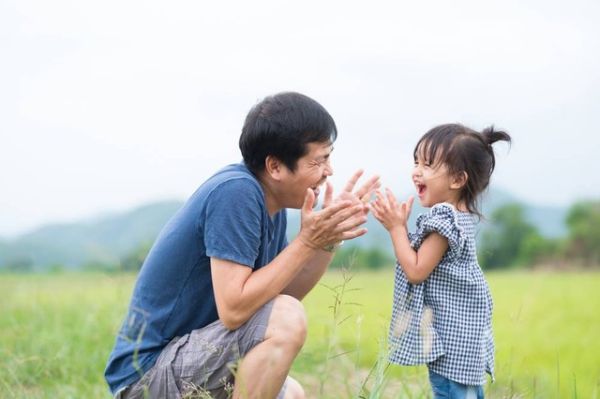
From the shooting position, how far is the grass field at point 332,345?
3395 mm

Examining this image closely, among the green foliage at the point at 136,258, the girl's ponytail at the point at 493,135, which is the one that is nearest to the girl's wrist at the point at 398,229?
the girl's ponytail at the point at 493,135

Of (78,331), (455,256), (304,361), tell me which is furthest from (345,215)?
(78,331)

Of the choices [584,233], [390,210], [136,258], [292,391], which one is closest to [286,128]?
[390,210]

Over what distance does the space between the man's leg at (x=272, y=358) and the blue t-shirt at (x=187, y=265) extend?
0.26 m

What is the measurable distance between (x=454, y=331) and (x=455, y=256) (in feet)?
0.97

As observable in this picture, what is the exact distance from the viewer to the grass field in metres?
3.39

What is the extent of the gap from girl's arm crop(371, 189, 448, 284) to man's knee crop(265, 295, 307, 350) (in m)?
0.46

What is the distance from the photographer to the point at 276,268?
3.01 m

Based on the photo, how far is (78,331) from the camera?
589cm

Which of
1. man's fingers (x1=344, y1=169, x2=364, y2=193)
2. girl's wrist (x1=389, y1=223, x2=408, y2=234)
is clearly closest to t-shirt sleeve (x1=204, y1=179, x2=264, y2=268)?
man's fingers (x1=344, y1=169, x2=364, y2=193)

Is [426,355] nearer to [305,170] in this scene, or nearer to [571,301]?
[305,170]

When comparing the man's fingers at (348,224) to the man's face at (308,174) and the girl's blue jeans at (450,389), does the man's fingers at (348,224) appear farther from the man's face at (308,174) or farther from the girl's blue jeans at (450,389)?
the girl's blue jeans at (450,389)

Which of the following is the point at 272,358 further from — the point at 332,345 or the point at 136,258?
the point at 136,258

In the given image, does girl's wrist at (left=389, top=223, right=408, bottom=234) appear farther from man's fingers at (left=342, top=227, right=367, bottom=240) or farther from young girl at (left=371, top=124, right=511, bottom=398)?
man's fingers at (left=342, top=227, right=367, bottom=240)
